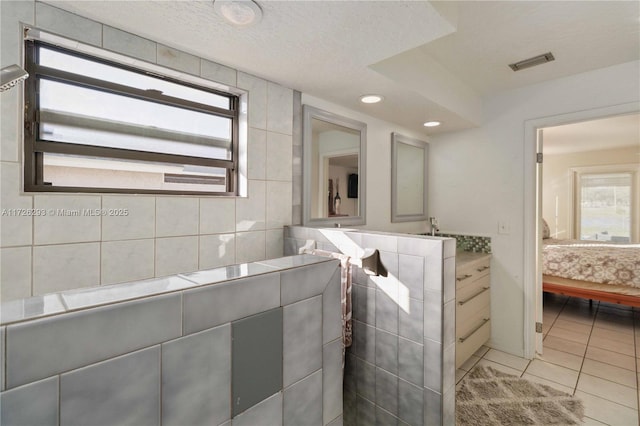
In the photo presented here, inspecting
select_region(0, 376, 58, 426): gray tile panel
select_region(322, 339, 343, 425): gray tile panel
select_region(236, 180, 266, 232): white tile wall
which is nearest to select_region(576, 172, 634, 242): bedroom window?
select_region(236, 180, 266, 232): white tile wall

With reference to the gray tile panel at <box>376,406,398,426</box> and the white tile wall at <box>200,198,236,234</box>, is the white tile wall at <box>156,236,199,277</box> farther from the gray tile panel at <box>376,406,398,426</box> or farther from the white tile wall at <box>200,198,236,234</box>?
the gray tile panel at <box>376,406,398,426</box>

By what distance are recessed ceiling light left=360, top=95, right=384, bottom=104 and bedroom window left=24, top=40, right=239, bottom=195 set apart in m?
0.97

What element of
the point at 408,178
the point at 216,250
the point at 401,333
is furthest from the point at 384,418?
the point at 408,178

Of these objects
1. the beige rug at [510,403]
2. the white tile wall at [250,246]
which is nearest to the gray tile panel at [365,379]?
the beige rug at [510,403]

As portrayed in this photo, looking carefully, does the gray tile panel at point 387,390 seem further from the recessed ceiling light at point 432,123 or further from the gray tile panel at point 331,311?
the recessed ceiling light at point 432,123

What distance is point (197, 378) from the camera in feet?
2.18

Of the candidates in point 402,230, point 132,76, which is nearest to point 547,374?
point 402,230

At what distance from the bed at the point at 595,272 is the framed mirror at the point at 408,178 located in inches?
73.2

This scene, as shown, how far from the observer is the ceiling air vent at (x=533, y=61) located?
2.10m

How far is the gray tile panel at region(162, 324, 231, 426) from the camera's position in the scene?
625 millimetres

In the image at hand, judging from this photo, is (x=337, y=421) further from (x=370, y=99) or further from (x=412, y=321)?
(x=370, y=99)

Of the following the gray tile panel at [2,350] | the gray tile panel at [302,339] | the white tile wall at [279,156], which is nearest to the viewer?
the gray tile panel at [2,350]

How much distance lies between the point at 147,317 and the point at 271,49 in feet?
4.55

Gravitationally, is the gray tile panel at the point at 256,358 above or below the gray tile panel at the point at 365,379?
above
